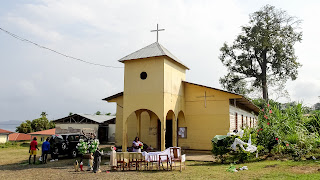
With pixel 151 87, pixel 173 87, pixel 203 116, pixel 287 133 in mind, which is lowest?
pixel 287 133

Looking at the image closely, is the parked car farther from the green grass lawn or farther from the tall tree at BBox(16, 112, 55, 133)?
the tall tree at BBox(16, 112, 55, 133)

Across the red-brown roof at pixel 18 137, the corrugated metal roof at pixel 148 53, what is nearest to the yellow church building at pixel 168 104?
the corrugated metal roof at pixel 148 53

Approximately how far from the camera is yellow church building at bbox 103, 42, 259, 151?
15.9m

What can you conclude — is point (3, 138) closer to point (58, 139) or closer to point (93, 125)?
point (93, 125)

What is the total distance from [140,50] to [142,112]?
5.02m

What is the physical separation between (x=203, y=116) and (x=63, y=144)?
9510mm

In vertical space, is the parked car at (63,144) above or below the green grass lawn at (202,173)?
above

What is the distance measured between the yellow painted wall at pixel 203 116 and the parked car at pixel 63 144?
7.32m

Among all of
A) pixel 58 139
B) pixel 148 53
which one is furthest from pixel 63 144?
pixel 148 53

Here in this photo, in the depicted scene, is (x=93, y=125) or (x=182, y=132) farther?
(x=93, y=125)

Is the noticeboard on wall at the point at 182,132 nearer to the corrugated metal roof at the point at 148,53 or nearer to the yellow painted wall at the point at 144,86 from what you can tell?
the yellow painted wall at the point at 144,86

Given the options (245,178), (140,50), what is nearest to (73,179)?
(245,178)

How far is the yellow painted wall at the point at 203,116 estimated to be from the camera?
705 inches

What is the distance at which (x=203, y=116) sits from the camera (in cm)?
1838
